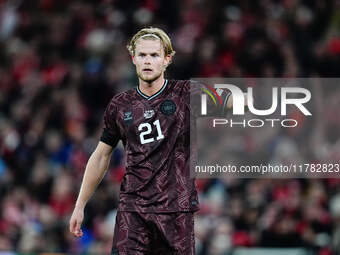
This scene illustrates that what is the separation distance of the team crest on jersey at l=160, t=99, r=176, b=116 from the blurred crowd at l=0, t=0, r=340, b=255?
3845 millimetres

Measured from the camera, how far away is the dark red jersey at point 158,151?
4988mm

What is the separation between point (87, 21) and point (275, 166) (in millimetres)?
4405

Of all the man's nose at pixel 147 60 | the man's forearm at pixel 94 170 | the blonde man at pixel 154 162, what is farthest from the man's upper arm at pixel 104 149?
the man's nose at pixel 147 60

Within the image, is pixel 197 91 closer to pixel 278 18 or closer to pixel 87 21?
pixel 278 18

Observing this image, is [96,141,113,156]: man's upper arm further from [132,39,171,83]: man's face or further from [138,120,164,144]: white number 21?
[132,39,171,83]: man's face

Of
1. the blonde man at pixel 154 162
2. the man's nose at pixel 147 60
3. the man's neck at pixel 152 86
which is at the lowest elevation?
the blonde man at pixel 154 162

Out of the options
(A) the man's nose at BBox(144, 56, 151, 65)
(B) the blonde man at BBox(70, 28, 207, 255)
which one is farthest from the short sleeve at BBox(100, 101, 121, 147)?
(A) the man's nose at BBox(144, 56, 151, 65)

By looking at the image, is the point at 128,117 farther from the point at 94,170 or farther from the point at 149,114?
the point at 94,170

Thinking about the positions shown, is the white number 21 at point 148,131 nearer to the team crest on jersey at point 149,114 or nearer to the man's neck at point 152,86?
the team crest on jersey at point 149,114

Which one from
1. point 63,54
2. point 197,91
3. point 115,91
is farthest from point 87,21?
point 197,91

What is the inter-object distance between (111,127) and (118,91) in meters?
6.19

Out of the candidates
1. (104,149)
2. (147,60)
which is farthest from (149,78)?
(104,149)

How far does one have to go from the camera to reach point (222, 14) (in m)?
11.7

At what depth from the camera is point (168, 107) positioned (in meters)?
5.09
